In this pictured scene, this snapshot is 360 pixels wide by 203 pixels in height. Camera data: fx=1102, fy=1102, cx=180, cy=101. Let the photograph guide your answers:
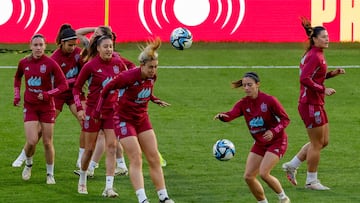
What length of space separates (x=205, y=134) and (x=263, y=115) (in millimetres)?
7798

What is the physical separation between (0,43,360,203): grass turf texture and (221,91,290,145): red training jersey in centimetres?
131

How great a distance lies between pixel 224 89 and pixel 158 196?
1353cm

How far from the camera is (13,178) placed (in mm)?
18172

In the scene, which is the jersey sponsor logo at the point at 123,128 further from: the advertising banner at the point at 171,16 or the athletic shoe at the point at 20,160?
the advertising banner at the point at 171,16

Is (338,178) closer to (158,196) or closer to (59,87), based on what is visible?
(158,196)

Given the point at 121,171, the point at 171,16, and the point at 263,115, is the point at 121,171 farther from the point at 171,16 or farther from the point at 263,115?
the point at 171,16

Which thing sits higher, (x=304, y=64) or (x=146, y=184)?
(x=304, y=64)

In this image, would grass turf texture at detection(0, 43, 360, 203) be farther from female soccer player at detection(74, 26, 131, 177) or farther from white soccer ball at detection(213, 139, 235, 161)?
white soccer ball at detection(213, 139, 235, 161)

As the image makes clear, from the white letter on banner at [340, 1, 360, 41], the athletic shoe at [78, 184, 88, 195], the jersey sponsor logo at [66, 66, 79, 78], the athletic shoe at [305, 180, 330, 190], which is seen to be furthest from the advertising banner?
the athletic shoe at [78, 184, 88, 195]

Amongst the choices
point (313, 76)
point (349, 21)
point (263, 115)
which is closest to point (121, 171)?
point (313, 76)

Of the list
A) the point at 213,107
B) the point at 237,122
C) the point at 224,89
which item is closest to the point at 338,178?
the point at 237,122

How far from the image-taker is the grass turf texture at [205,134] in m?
16.9

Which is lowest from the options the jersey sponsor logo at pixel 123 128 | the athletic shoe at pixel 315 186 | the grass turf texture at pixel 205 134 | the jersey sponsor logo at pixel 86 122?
the grass turf texture at pixel 205 134

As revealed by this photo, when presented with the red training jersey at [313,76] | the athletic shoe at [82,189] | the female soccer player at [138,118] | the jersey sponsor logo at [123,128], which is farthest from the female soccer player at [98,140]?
the red training jersey at [313,76]
